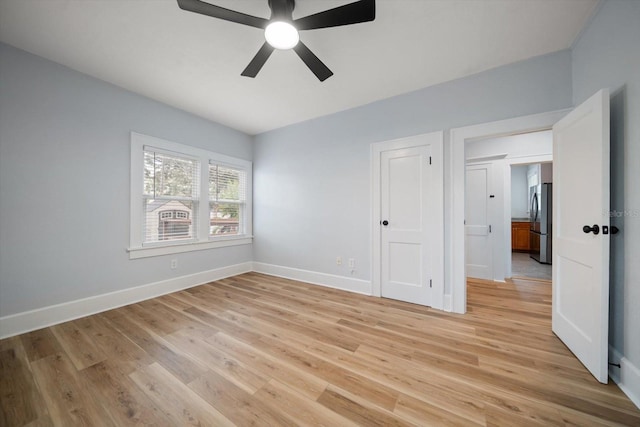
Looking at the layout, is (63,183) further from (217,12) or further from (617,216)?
(617,216)

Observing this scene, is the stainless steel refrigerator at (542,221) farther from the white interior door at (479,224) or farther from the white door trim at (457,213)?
the white door trim at (457,213)

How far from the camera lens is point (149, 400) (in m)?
1.36

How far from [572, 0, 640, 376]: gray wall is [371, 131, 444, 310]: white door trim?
4.02 ft

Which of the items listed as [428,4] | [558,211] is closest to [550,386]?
[558,211]

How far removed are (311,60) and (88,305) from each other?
342 cm

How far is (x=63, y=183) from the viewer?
2.38 metres

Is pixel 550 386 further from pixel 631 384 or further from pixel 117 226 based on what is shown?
pixel 117 226

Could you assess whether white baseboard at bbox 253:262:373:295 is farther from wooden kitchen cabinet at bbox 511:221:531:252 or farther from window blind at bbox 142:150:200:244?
wooden kitchen cabinet at bbox 511:221:531:252

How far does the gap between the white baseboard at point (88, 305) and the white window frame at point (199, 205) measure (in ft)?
1.42

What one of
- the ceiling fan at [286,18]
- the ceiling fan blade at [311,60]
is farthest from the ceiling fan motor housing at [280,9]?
the ceiling fan blade at [311,60]

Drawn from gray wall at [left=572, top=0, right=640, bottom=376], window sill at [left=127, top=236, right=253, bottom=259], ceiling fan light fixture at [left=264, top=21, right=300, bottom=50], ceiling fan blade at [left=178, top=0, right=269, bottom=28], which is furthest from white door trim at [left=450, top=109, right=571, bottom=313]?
window sill at [left=127, top=236, right=253, bottom=259]

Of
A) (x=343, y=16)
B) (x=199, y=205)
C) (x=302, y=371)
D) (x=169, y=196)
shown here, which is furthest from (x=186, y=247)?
(x=343, y=16)

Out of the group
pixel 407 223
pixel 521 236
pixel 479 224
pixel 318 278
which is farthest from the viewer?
pixel 521 236

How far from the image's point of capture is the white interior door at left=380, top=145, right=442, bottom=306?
276cm
